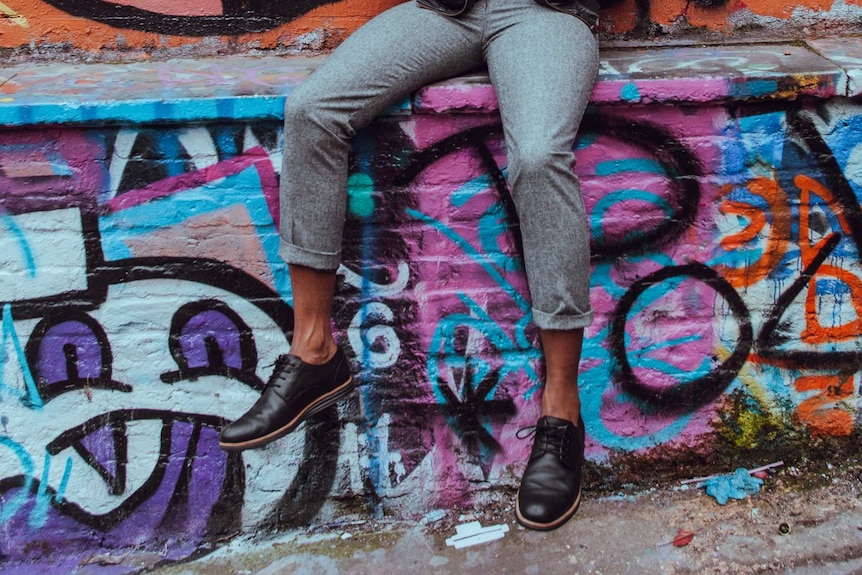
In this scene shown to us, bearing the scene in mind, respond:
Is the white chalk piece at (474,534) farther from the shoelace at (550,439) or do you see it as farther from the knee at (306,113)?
the knee at (306,113)

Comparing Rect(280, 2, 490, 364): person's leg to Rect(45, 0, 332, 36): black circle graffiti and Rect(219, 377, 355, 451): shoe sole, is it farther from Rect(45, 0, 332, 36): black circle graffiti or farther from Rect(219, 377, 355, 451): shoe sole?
Rect(45, 0, 332, 36): black circle graffiti

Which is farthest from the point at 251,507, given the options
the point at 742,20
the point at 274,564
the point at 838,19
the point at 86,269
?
the point at 838,19

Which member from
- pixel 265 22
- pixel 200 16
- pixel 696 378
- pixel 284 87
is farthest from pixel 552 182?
pixel 200 16

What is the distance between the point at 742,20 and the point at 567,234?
1.32 meters

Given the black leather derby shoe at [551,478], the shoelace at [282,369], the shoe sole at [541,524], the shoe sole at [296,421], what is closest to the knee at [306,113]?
the shoelace at [282,369]

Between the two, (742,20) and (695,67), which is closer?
(695,67)

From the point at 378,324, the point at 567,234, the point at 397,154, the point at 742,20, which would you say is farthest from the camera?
the point at 742,20

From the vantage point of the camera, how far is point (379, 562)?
236 centimetres

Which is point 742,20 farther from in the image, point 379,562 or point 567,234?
point 379,562

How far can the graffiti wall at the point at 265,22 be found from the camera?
2.53 m

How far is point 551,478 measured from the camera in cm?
194

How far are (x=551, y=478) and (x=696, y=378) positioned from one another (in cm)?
76

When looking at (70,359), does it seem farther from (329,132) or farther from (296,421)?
(329,132)

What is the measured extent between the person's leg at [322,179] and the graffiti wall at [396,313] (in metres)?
0.17
